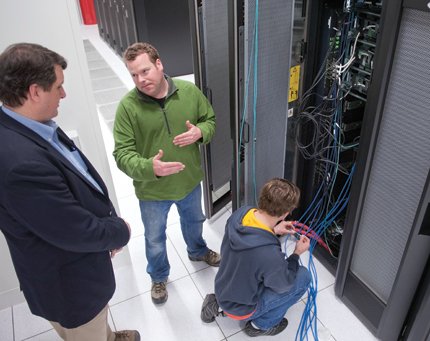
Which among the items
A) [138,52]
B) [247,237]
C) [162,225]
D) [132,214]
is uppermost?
[138,52]

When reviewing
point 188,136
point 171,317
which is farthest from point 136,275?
point 188,136

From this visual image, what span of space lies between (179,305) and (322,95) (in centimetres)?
165

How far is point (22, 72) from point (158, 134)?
89 centimetres

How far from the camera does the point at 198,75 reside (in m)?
2.54

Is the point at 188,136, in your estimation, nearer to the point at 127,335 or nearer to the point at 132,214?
the point at 127,335

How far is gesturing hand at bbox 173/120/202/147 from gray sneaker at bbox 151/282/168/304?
1.04 metres

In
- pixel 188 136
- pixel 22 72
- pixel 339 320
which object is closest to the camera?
pixel 22 72

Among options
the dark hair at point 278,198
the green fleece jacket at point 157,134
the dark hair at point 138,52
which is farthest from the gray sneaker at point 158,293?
the dark hair at point 138,52

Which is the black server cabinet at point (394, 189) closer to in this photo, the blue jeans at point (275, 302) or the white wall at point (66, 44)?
the blue jeans at point (275, 302)

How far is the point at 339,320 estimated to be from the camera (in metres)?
2.25

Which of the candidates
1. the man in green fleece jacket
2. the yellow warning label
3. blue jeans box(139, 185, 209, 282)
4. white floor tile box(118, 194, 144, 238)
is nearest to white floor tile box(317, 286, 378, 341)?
blue jeans box(139, 185, 209, 282)

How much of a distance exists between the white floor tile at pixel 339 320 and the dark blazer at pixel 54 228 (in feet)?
4.58

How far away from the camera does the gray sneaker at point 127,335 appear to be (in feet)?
7.01

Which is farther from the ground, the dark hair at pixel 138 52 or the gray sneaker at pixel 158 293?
the dark hair at pixel 138 52
